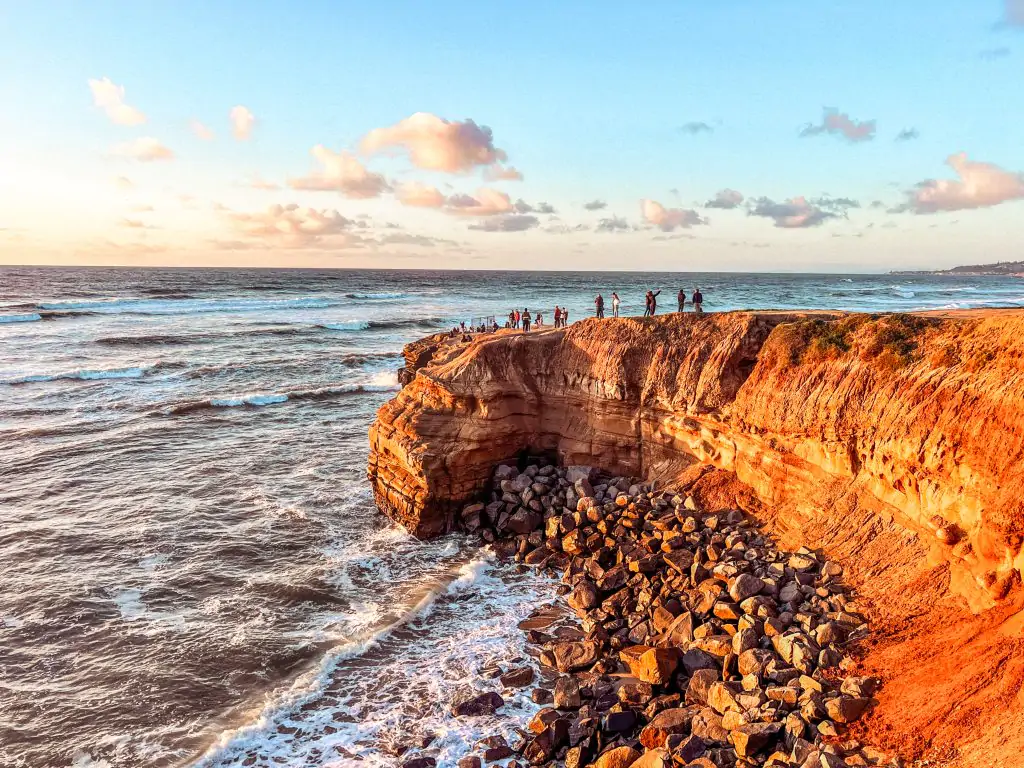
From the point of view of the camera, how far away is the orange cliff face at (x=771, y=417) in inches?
434

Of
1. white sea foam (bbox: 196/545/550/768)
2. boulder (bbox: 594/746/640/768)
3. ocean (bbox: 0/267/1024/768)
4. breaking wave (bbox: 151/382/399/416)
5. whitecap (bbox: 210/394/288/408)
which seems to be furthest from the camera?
whitecap (bbox: 210/394/288/408)

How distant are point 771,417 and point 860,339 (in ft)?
8.91

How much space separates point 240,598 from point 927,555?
1544 centimetres

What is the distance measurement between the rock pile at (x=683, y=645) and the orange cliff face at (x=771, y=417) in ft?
5.98

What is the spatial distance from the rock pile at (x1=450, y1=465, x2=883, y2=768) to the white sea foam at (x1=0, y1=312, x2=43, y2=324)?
70509mm

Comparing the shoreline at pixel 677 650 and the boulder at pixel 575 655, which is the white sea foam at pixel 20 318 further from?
the boulder at pixel 575 655

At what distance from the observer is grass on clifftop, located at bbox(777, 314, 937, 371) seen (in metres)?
13.6

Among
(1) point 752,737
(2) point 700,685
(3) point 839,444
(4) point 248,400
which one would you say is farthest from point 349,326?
(1) point 752,737

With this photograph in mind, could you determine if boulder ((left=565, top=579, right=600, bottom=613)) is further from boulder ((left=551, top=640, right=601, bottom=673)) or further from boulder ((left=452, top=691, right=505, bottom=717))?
boulder ((left=452, top=691, right=505, bottom=717))

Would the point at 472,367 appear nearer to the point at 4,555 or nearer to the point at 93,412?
the point at 4,555

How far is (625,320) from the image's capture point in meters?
19.4

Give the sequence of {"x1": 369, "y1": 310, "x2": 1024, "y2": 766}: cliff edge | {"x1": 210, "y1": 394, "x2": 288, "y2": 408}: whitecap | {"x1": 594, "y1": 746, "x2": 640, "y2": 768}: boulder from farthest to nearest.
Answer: {"x1": 210, "y1": 394, "x2": 288, "y2": 408}: whitecap
{"x1": 369, "y1": 310, "x2": 1024, "y2": 766}: cliff edge
{"x1": 594, "y1": 746, "x2": 640, "y2": 768}: boulder

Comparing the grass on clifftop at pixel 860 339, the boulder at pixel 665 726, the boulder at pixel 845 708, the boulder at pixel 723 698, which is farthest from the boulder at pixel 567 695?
the grass on clifftop at pixel 860 339

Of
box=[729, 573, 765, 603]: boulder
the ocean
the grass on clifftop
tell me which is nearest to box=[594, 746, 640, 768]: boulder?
the ocean
